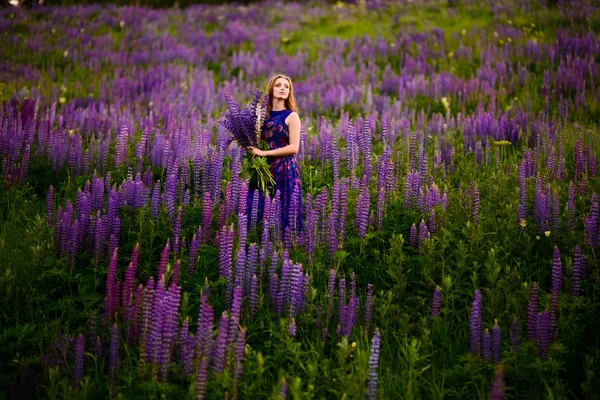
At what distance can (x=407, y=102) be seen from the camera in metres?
9.05

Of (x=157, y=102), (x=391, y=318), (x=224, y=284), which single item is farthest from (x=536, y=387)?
(x=157, y=102)

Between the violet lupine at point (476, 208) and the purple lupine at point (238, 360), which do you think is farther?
the violet lupine at point (476, 208)

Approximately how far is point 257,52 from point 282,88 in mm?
7618

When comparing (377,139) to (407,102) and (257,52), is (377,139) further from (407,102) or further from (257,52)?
(257,52)

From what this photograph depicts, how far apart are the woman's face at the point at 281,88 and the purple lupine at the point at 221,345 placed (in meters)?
2.49

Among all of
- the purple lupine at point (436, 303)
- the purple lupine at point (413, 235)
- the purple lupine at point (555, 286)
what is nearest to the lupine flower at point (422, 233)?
the purple lupine at point (413, 235)

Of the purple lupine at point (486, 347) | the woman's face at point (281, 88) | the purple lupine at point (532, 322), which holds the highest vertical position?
the woman's face at point (281, 88)

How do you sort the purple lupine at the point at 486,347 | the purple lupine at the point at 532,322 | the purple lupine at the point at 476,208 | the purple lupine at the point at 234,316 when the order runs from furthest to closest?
the purple lupine at the point at 476,208 → the purple lupine at the point at 532,322 → the purple lupine at the point at 486,347 → the purple lupine at the point at 234,316

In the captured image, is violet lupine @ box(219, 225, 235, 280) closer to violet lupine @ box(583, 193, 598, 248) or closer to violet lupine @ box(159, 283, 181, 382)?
violet lupine @ box(159, 283, 181, 382)

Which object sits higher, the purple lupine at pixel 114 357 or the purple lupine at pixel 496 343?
the purple lupine at pixel 496 343

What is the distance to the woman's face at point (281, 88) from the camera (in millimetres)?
5109

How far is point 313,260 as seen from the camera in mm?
4234

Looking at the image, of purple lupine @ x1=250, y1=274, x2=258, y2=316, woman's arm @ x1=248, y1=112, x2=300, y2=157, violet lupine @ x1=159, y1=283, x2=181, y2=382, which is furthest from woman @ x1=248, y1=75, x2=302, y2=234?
violet lupine @ x1=159, y1=283, x2=181, y2=382

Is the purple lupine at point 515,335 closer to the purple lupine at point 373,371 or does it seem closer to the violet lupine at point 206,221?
the purple lupine at point 373,371
